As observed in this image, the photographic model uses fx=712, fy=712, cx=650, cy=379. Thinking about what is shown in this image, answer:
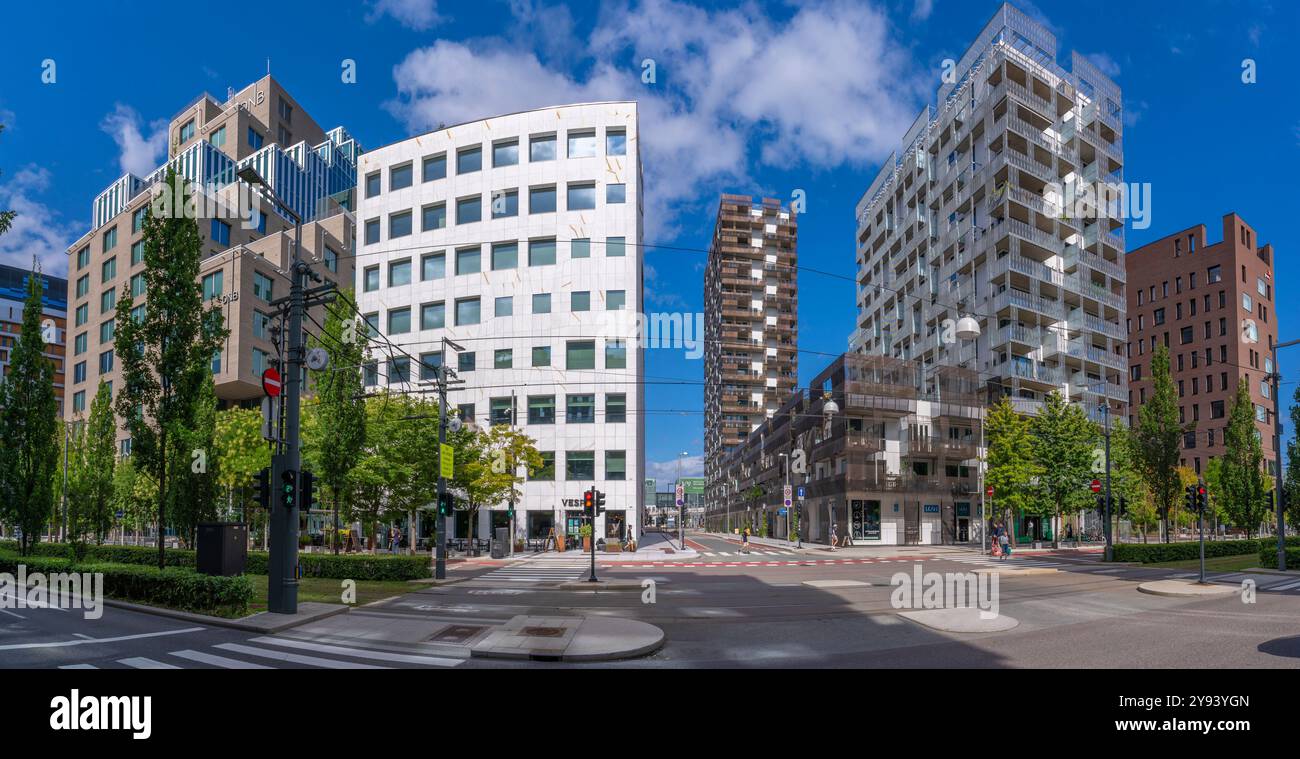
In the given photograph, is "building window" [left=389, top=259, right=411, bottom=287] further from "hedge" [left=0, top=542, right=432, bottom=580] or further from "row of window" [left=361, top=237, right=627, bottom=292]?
"hedge" [left=0, top=542, right=432, bottom=580]

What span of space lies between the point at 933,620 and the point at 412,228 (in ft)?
169

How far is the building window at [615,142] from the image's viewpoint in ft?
177

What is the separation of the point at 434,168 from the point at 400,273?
893 centimetres

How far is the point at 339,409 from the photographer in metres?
28.5

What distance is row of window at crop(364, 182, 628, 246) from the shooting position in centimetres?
5303

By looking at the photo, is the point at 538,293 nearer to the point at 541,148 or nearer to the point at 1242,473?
the point at 541,148

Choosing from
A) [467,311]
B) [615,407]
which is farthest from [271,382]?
[467,311]

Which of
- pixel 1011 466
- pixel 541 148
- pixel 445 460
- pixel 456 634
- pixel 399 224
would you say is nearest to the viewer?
pixel 456 634

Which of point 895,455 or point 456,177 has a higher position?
point 456,177

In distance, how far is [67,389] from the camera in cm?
7538

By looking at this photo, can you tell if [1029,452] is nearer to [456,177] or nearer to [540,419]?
[540,419]
